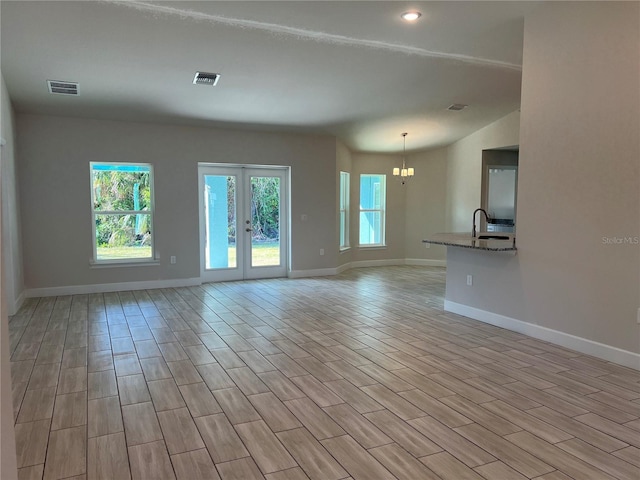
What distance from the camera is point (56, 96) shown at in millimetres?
5523

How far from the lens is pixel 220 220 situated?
24.7 feet

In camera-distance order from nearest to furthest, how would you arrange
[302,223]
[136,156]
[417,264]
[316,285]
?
[136,156] < [316,285] < [302,223] < [417,264]

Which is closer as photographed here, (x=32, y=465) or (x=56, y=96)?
(x=32, y=465)

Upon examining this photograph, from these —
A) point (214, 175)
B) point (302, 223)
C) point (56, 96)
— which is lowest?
point (302, 223)

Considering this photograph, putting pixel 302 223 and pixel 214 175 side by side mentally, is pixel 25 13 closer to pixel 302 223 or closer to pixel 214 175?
pixel 214 175

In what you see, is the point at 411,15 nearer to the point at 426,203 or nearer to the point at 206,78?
the point at 206,78

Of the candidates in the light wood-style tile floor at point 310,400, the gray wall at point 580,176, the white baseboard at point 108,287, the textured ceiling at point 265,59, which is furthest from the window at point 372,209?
the gray wall at point 580,176

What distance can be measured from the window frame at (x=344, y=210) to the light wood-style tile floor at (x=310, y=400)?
3.86m

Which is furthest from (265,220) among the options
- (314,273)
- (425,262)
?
(425,262)

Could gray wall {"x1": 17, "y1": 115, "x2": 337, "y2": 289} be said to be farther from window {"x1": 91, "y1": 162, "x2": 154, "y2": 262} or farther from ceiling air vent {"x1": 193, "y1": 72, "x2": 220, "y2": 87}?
ceiling air vent {"x1": 193, "y1": 72, "x2": 220, "y2": 87}

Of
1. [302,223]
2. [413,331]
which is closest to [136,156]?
[302,223]

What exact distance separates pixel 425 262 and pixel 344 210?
7.19 ft

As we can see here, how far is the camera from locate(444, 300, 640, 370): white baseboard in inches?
142

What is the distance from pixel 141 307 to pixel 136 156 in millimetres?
2416
